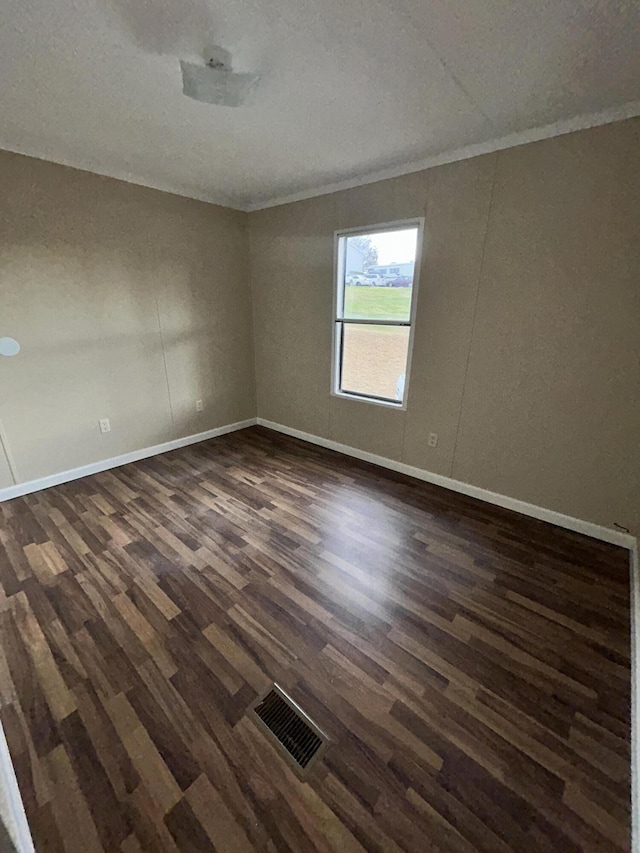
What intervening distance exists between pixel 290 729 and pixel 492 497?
2.15 meters

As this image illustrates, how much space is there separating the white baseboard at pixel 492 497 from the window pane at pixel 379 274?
1.35 meters

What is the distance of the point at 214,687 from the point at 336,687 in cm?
50

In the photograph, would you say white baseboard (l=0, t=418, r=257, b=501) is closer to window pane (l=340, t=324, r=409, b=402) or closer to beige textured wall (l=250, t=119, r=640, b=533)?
window pane (l=340, t=324, r=409, b=402)

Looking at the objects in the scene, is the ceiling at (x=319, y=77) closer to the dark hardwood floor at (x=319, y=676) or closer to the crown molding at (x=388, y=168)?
the crown molding at (x=388, y=168)

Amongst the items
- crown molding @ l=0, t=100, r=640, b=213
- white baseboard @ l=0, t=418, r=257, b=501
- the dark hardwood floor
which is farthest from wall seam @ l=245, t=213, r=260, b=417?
the dark hardwood floor

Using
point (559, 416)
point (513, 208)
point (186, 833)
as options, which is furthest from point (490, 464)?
point (186, 833)

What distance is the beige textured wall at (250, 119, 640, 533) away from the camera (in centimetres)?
194

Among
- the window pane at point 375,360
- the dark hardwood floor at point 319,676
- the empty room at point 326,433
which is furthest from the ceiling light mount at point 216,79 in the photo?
the dark hardwood floor at point 319,676

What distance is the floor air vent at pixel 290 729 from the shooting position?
1.14 m

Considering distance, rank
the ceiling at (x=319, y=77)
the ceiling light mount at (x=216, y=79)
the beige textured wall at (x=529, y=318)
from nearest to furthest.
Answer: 1. the ceiling at (x=319, y=77)
2. the ceiling light mount at (x=216, y=79)
3. the beige textured wall at (x=529, y=318)

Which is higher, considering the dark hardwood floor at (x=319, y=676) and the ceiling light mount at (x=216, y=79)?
the ceiling light mount at (x=216, y=79)

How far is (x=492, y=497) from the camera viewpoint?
2.66 meters

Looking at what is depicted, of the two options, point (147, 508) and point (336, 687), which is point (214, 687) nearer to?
point (336, 687)

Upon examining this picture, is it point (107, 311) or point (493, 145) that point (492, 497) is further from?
point (107, 311)
